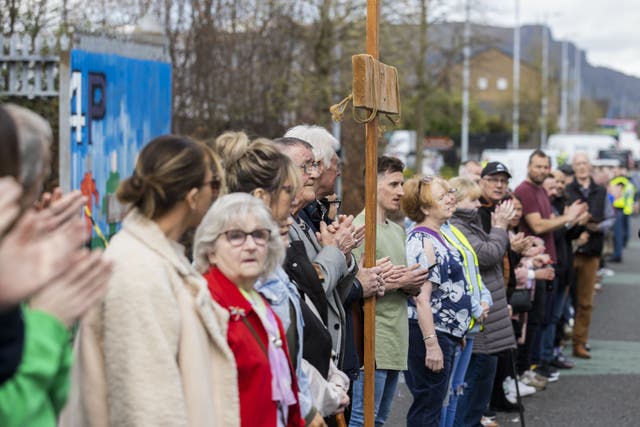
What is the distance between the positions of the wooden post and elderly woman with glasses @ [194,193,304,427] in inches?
75.2

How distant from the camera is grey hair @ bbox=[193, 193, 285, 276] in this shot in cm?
401

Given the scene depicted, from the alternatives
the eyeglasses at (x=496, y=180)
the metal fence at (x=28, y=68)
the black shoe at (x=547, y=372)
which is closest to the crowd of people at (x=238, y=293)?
the eyeglasses at (x=496, y=180)

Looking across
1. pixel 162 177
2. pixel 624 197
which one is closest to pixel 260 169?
pixel 162 177

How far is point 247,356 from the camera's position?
3.88m

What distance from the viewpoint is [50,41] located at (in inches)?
471

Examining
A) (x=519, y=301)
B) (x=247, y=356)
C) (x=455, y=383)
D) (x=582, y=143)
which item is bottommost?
(x=455, y=383)

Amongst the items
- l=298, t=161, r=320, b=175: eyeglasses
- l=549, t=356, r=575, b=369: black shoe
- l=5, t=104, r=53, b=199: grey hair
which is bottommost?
l=549, t=356, r=575, b=369: black shoe

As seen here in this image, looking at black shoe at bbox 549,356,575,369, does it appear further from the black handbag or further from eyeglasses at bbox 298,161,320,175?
eyeglasses at bbox 298,161,320,175

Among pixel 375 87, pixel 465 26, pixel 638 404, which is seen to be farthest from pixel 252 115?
pixel 465 26

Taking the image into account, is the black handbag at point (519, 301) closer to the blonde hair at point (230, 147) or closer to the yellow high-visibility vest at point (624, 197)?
the blonde hair at point (230, 147)

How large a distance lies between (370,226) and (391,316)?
2.20ft

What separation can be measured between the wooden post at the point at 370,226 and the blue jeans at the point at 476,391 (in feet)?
6.63

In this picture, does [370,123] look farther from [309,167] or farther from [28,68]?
[28,68]

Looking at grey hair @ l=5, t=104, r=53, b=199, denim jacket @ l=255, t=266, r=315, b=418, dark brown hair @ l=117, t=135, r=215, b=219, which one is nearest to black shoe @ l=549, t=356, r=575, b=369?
denim jacket @ l=255, t=266, r=315, b=418
